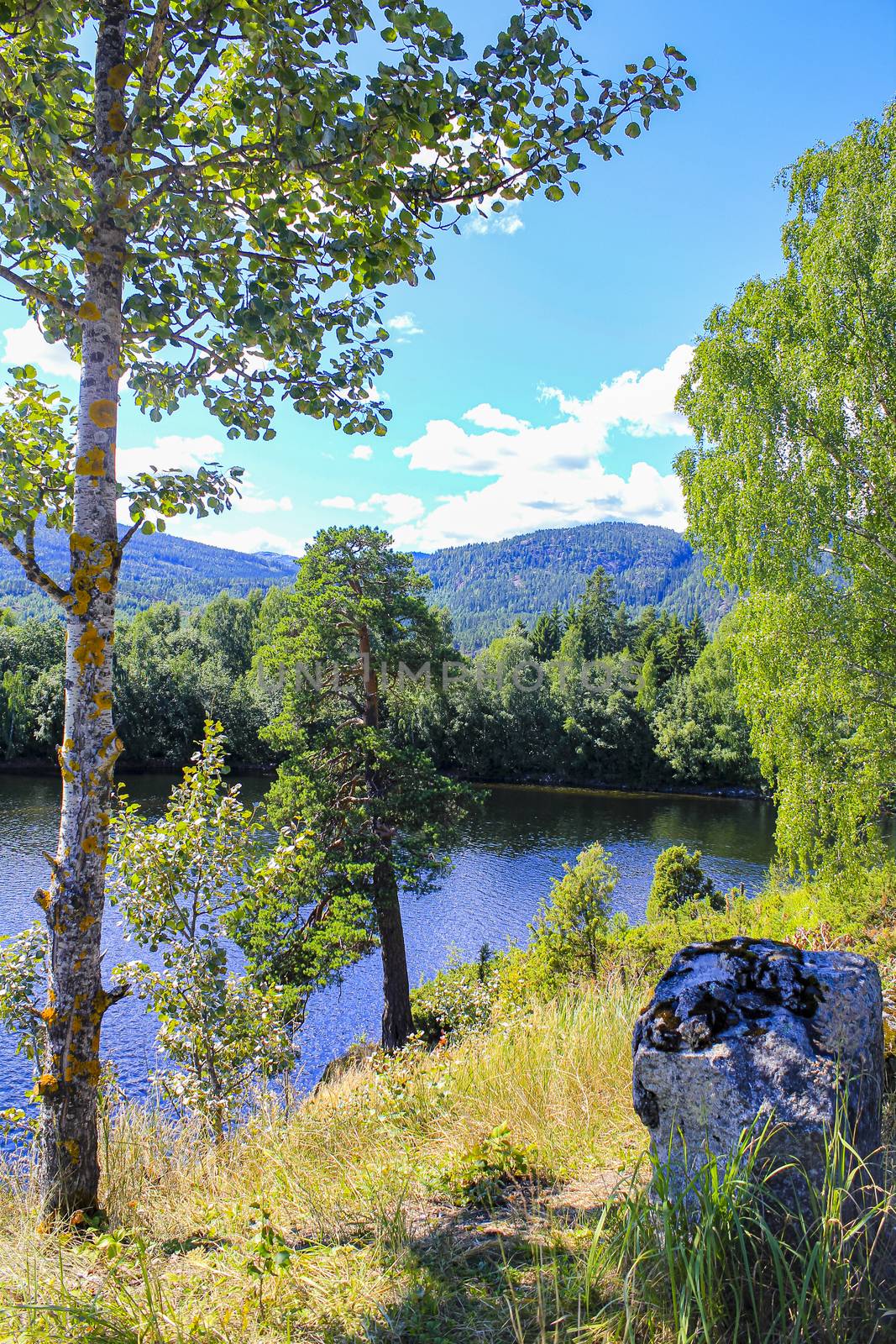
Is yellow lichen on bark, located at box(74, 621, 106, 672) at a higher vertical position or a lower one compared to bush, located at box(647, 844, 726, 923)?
higher

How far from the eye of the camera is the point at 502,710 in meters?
56.6

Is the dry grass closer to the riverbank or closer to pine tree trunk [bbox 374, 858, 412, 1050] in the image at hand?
pine tree trunk [bbox 374, 858, 412, 1050]

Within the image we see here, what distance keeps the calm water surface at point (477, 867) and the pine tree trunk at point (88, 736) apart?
5.63 metres

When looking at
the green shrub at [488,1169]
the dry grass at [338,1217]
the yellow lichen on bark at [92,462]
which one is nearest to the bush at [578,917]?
the dry grass at [338,1217]

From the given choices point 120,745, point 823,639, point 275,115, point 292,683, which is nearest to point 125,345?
point 275,115

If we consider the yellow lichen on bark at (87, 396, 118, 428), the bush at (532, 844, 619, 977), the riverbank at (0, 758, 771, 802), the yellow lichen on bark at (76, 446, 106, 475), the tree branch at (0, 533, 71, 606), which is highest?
the yellow lichen on bark at (87, 396, 118, 428)

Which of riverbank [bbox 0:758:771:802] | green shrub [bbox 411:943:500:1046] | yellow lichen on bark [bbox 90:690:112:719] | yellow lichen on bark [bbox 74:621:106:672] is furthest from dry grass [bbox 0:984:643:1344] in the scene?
riverbank [bbox 0:758:771:802]

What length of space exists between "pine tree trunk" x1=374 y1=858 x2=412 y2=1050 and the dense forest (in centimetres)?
2780

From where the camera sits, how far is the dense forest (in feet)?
166

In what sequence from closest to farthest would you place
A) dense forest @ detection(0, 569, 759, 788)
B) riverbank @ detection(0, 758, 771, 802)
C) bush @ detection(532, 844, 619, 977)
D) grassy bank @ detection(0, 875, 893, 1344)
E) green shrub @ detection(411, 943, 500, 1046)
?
grassy bank @ detection(0, 875, 893, 1344) → green shrub @ detection(411, 943, 500, 1046) → bush @ detection(532, 844, 619, 977) → riverbank @ detection(0, 758, 771, 802) → dense forest @ detection(0, 569, 759, 788)

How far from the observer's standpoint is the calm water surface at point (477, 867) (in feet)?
59.3

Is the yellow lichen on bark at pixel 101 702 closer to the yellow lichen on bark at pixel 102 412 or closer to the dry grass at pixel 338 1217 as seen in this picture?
the yellow lichen on bark at pixel 102 412

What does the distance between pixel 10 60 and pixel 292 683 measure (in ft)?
39.3

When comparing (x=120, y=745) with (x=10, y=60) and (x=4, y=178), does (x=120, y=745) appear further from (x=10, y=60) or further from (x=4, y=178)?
(x=10, y=60)
